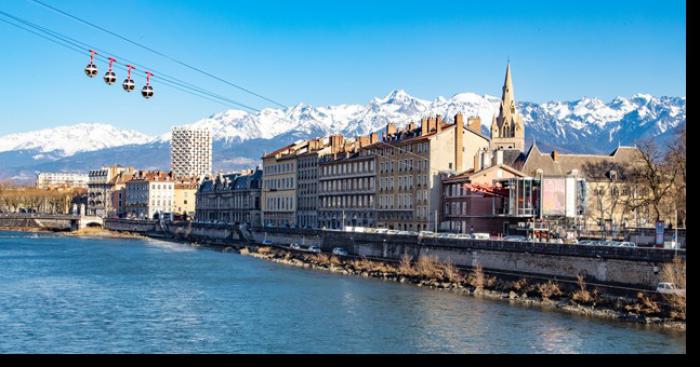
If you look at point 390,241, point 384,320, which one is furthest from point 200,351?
point 390,241

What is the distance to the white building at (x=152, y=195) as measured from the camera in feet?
504

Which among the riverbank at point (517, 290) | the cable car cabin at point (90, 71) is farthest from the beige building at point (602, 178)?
the cable car cabin at point (90, 71)

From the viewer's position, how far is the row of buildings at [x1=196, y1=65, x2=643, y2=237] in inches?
2432

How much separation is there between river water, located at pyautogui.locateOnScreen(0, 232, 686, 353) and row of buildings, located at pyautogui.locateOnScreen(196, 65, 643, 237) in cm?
1584

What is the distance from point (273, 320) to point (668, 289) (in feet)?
51.3

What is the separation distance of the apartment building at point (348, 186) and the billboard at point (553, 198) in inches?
977

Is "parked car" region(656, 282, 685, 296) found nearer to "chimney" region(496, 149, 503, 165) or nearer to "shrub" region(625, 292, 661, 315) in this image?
"shrub" region(625, 292, 661, 315)

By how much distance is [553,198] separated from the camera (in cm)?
5953

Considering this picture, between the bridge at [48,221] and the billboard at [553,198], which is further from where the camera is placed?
the bridge at [48,221]

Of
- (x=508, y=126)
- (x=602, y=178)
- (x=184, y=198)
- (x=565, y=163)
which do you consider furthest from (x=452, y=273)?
(x=184, y=198)

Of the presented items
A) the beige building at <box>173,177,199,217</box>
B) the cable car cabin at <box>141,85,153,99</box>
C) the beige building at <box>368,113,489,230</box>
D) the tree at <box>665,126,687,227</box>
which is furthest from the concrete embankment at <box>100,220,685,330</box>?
the beige building at <box>173,177,199,217</box>

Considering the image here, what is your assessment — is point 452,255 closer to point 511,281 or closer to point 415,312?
point 511,281

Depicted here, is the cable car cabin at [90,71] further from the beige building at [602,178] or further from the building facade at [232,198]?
the building facade at [232,198]

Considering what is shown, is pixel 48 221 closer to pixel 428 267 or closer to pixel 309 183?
pixel 309 183
